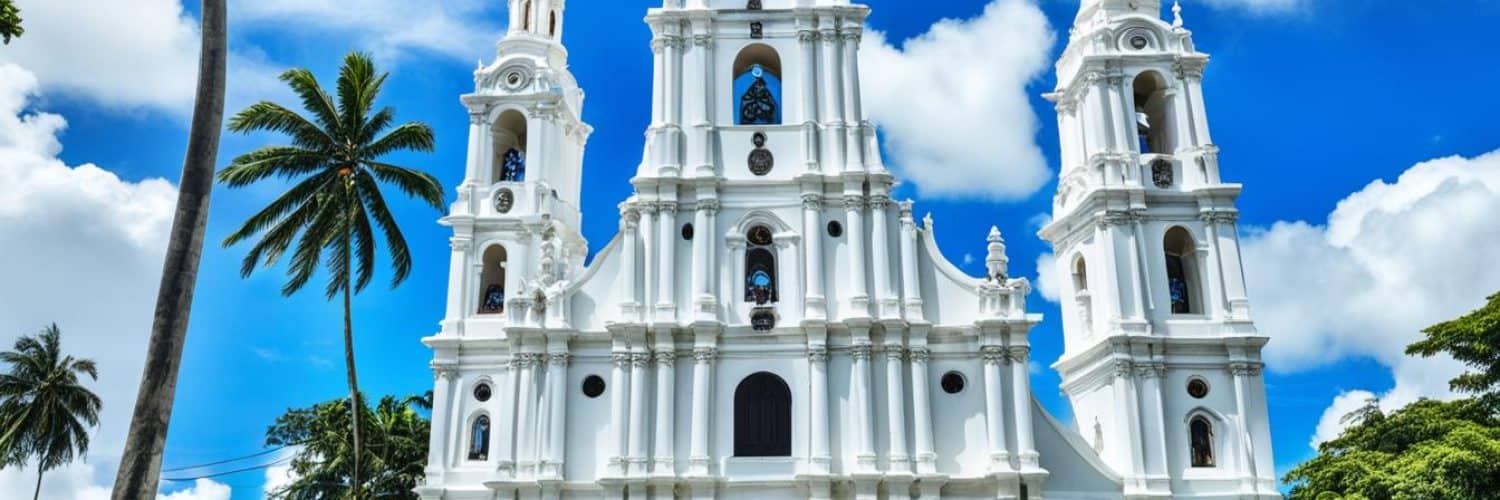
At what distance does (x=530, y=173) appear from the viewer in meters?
→ 33.8

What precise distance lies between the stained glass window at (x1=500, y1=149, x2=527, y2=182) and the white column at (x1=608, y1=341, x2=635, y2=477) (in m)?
7.84

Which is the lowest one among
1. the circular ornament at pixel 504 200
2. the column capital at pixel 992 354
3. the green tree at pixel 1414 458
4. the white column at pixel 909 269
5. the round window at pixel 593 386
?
the green tree at pixel 1414 458

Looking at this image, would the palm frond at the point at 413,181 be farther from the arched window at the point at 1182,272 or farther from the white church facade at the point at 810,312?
the arched window at the point at 1182,272

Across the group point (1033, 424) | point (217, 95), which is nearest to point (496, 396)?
point (1033, 424)

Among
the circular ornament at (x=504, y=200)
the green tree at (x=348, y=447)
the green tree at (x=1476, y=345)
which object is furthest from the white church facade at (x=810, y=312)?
the green tree at (x=348, y=447)

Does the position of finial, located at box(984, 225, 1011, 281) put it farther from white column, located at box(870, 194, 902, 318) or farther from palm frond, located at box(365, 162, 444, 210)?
palm frond, located at box(365, 162, 444, 210)

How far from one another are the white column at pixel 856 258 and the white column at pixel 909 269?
100 cm

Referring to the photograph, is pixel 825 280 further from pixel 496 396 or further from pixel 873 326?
pixel 496 396

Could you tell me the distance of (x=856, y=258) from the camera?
30.8 meters

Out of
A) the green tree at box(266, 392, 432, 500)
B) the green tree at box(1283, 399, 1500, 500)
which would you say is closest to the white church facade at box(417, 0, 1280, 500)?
the green tree at box(1283, 399, 1500, 500)

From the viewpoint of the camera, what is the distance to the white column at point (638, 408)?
28.9 m

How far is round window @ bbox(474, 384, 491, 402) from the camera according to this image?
31.1m

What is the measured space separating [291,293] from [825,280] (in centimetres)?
1337

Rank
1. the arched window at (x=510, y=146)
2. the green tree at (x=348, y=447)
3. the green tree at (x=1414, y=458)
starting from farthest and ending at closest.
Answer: the green tree at (x=348, y=447) → the arched window at (x=510, y=146) → the green tree at (x=1414, y=458)
